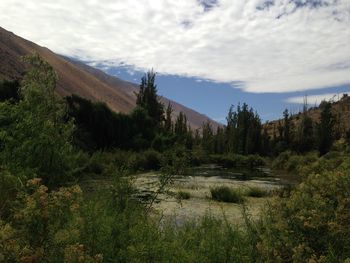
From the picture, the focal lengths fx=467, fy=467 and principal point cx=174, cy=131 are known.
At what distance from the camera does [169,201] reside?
19.3 m

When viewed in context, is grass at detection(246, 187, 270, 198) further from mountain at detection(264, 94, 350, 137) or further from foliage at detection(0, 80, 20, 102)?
mountain at detection(264, 94, 350, 137)

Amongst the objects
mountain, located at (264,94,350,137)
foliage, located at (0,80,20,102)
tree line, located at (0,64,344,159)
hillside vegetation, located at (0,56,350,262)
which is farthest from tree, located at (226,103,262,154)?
hillside vegetation, located at (0,56,350,262)

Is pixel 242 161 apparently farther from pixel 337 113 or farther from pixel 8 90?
pixel 337 113

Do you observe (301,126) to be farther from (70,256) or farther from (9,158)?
(70,256)

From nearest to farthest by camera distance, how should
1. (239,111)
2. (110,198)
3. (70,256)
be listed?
1. (70,256)
2. (110,198)
3. (239,111)

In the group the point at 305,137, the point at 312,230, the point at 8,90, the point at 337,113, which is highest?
the point at 337,113

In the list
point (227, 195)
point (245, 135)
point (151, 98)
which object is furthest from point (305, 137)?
point (227, 195)

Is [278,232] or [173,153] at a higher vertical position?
[173,153]

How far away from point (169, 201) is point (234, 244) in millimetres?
12100

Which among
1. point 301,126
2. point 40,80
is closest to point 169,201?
point 40,80

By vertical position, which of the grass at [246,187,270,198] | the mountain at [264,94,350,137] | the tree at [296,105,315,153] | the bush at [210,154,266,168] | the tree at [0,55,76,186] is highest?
the mountain at [264,94,350,137]

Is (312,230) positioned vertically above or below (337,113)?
below

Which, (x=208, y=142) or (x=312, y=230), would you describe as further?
(x=208, y=142)

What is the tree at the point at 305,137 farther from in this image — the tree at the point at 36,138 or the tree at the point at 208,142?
the tree at the point at 36,138
